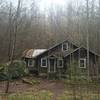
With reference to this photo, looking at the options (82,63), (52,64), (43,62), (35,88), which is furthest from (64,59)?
(35,88)

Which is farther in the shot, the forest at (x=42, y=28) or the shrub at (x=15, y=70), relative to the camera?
the forest at (x=42, y=28)

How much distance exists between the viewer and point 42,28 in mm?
43406

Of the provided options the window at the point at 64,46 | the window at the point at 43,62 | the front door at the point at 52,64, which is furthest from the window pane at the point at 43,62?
the window at the point at 64,46

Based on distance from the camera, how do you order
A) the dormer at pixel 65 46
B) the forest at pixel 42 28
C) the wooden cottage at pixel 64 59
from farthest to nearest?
1. the forest at pixel 42 28
2. the dormer at pixel 65 46
3. the wooden cottage at pixel 64 59

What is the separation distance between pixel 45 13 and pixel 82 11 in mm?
19955

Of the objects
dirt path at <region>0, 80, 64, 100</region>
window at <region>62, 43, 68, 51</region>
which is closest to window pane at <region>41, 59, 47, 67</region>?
window at <region>62, 43, 68, 51</region>

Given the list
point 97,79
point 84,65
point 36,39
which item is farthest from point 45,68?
point 36,39

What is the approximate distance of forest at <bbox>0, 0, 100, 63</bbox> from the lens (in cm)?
3195

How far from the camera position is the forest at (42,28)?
3195 centimetres

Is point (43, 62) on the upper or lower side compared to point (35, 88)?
upper

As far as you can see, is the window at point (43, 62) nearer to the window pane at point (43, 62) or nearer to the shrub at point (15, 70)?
the window pane at point (43, 62)

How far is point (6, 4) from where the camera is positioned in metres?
34.4

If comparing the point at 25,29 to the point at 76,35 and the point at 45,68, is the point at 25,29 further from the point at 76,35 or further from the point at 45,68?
the point at 45,68

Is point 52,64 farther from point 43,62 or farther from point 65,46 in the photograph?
point 65,46
